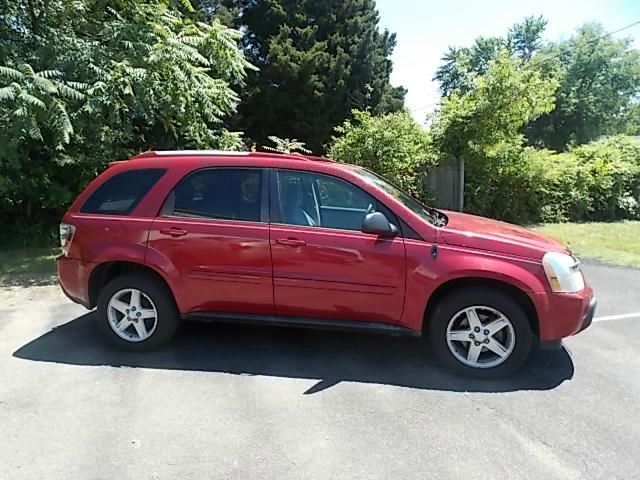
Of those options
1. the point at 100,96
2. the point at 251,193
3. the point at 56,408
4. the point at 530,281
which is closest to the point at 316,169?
the point at 251,193

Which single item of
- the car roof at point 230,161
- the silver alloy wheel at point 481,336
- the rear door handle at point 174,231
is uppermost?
the car roof at point 230,161

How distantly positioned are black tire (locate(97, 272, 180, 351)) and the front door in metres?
0.99

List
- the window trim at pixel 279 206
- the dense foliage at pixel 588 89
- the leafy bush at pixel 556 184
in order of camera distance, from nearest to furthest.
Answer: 1. the window trim at pixel 279 206
2. the leafy bush at pixel 556 184
3. the dense foliage at pixel 588 89

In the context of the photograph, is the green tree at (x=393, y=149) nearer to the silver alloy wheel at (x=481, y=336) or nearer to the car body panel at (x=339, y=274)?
the car body panel at (x=339, y=274)

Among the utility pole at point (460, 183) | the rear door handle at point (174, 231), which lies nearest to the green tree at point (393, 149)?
the utility pole at point (460, 183)

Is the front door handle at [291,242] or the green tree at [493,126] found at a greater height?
the green tree at [493,126]

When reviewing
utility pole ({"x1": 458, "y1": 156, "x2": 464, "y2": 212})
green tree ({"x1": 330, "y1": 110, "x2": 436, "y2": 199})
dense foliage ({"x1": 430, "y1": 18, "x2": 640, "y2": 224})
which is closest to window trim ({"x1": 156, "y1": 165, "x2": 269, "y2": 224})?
green tree ({"x1": 330, "y1": 110, "x2": 436, "y2": 199})

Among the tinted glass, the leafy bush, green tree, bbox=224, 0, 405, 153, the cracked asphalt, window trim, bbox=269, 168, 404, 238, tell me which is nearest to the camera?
the cracked asphalt

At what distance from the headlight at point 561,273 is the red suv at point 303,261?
0.01 meters

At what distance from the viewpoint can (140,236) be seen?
4.24m

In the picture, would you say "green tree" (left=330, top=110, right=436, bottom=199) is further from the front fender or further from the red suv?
the front fender

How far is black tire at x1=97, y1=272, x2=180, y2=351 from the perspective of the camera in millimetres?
4285

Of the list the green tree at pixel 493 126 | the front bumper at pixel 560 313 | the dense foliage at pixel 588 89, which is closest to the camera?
the front bumper at pixel 560 313

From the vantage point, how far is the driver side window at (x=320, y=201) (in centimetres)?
408
